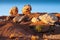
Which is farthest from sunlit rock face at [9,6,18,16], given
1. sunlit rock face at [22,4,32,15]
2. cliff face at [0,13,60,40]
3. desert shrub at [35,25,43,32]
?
desert shrub at [35,25,43,32]

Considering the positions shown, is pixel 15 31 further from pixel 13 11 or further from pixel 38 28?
pixel 13 11

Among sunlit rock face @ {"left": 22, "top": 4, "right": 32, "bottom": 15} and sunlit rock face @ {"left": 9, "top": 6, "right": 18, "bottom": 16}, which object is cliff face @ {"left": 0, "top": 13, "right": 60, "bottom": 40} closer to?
sunlit rock face @ {"left": 22, "top": 4, "right": 32, "bottom": 15}

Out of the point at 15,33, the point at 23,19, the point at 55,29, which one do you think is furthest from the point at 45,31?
the point at 23,19

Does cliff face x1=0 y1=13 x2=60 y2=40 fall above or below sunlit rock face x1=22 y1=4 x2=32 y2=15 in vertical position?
above

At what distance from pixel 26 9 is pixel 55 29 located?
39.3 feet

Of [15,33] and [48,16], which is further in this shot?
[48,16]

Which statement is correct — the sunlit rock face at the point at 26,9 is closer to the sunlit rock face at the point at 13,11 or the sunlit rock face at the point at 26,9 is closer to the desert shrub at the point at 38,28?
the sunlit rock face at the point at 13,11

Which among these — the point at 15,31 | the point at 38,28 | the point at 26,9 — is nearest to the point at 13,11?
the point at 26,9

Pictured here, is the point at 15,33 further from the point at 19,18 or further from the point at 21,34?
the point at 19,18

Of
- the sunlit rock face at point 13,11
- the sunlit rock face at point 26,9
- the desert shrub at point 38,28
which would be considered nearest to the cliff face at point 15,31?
the desert shrub at point 38,28

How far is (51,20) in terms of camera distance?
38.8m

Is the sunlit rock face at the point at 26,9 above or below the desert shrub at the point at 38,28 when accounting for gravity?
below

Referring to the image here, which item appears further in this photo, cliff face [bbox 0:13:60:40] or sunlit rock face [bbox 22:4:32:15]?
sunlit rock face [bbox 22:4:32:15]

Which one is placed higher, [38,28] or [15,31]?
[15,31]
